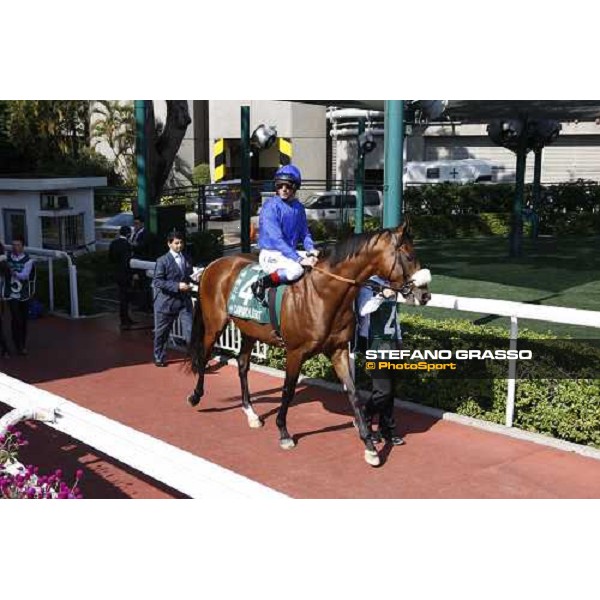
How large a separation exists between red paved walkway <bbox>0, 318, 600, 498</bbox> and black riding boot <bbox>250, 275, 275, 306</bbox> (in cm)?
117

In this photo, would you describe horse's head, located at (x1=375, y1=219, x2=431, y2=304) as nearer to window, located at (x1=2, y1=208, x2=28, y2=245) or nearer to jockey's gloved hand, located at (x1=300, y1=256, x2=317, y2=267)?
jockey's gloved hand, located at (x1=300, y1=256, x2=317, y2=267)

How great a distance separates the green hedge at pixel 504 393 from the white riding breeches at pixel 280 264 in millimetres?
1753

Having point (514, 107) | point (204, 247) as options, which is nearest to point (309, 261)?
point (514, 107)

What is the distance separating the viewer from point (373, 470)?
5895 millimetres

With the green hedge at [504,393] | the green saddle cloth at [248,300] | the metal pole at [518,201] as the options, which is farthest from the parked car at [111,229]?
the green hedge at [504,393]

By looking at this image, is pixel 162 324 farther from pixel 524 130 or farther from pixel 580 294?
pixel 524 130

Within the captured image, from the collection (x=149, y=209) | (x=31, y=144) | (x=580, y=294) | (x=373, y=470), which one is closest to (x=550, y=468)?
(x=373, y=470)

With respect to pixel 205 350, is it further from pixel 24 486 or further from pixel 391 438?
pixel 24 486

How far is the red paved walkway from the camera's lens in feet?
18.2

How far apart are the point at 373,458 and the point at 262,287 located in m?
1.69

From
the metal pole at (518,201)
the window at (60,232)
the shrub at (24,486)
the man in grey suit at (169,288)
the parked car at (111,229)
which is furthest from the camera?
the parked car at (111,229)

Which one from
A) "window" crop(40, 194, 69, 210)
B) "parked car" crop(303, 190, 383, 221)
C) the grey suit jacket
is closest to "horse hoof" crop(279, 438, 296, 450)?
the grey suit jacket

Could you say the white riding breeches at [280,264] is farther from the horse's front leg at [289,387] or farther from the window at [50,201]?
the window at [50,201]

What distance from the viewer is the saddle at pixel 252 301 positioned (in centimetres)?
644
